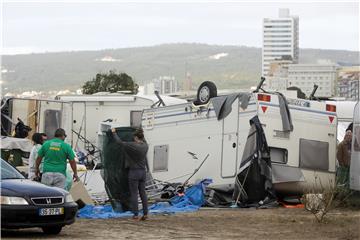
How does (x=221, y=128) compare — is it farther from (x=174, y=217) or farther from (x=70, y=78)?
(x=70, y=78)

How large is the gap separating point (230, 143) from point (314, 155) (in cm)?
190

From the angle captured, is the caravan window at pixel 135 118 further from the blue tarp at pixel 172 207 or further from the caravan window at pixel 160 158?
the blue tarp at pixel 172 207

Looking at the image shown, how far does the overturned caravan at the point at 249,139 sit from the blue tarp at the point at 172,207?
64 centimetres

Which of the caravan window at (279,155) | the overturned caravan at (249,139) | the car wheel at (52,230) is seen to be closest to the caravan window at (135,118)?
the overturned caravan at (249,139)

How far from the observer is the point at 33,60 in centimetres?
18600

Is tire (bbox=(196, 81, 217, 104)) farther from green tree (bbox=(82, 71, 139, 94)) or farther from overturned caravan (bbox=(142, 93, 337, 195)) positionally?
green tree (bbox=(82, 71, 139, 94))

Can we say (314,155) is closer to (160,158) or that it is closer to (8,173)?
(160,158)

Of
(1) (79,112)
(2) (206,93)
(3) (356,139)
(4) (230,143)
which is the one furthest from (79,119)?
(3) (356,139)

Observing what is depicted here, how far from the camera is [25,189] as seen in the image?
12.1m

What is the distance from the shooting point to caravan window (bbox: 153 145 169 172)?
19484 mm

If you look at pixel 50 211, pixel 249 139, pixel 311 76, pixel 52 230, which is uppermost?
pixel 311 76

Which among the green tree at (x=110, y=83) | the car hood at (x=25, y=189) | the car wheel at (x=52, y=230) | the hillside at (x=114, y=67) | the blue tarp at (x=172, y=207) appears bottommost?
the blue tarp at (x=172, y=207)

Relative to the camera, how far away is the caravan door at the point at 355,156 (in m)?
17.1

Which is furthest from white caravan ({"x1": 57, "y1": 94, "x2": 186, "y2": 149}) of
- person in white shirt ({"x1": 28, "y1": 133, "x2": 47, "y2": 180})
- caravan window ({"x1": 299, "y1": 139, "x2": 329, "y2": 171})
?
person in white shirt ({"x1": 28, "y1": 133, "x2": 47, "y2": 180})
